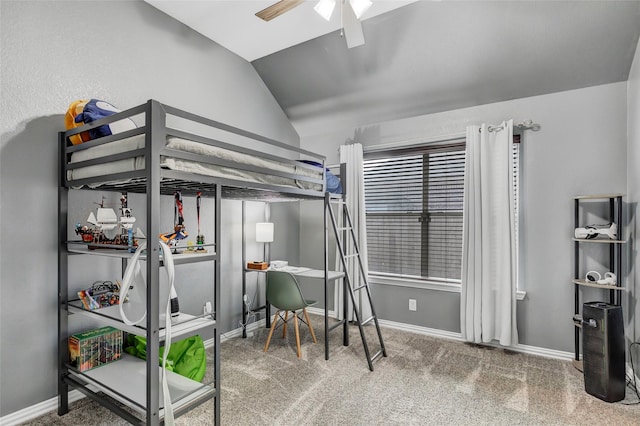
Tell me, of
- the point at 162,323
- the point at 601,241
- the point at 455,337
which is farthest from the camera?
the point at 455,337

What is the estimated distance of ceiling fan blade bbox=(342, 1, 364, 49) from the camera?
2025 millimetres

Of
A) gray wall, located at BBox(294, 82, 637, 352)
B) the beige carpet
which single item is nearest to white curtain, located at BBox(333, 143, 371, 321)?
the beige carpet

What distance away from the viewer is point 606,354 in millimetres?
2256

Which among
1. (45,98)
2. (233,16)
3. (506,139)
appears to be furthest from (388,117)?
(45,98)

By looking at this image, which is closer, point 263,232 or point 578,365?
point 578,365

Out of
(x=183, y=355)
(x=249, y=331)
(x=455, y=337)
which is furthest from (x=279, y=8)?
(x=455, y=337)

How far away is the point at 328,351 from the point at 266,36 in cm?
300

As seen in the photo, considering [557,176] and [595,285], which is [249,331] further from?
[557,176]

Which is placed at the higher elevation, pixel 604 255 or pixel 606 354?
pixel 604 255

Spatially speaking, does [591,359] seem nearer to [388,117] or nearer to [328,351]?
[328,351]

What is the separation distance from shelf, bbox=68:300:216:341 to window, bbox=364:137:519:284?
2.50 metres

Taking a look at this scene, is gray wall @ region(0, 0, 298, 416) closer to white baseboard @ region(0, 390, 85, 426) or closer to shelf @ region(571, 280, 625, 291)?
white baseboard @ region(0, 390, 85, 426)

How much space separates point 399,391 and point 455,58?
2841 mm

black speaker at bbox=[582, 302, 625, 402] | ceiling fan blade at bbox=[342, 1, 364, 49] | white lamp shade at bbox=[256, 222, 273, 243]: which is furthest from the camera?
white lamp shade at bbox=[256, 222, 273, 243]
